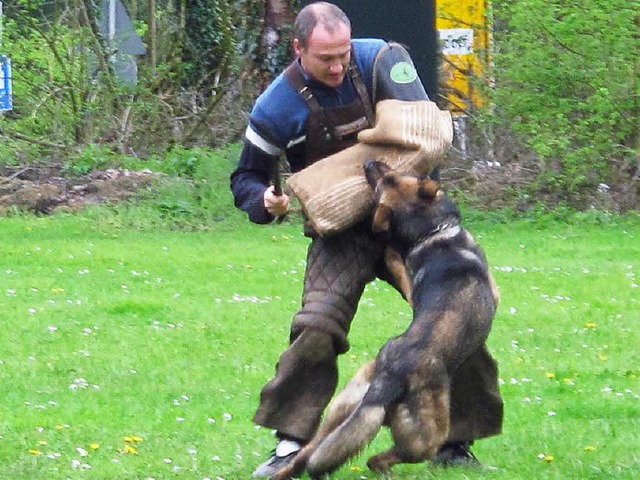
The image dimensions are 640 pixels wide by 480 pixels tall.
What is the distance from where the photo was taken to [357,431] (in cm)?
508

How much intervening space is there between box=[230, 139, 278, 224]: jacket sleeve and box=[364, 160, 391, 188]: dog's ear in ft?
1.68

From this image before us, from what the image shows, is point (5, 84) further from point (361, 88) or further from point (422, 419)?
point (422, 419)

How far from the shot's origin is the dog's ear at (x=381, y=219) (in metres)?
5.40

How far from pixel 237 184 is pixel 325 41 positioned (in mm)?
852

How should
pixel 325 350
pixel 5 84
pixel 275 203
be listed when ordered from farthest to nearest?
pixel 5 84, pixel 325 350, pixel 275 203

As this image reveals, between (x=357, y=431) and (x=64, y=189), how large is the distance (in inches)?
506

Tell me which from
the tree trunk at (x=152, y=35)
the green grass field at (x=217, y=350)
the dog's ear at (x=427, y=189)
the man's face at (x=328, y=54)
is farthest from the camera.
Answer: the tree trunk at (x=152, y=35)

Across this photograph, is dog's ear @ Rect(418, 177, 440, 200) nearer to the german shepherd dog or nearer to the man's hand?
the german shepherd dog

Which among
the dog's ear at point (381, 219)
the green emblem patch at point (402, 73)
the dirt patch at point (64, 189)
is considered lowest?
the dirt patch at point (64, 189)

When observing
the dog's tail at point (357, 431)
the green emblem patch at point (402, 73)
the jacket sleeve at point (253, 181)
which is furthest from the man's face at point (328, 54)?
the dog's tail at point (357, 431)

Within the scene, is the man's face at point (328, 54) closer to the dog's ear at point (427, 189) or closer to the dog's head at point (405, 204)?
the dog's head at point (405, 204)

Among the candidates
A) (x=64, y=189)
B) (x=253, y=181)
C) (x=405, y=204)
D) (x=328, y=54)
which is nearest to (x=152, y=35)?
(x=64, y=189)

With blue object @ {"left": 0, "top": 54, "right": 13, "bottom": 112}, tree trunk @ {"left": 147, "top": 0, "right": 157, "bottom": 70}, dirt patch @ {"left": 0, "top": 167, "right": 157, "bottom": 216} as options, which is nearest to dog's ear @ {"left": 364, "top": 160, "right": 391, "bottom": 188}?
dirt patch @ {"left": 0, "top": 167, "right": 157, "bottom": 216}

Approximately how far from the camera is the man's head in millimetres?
5332
